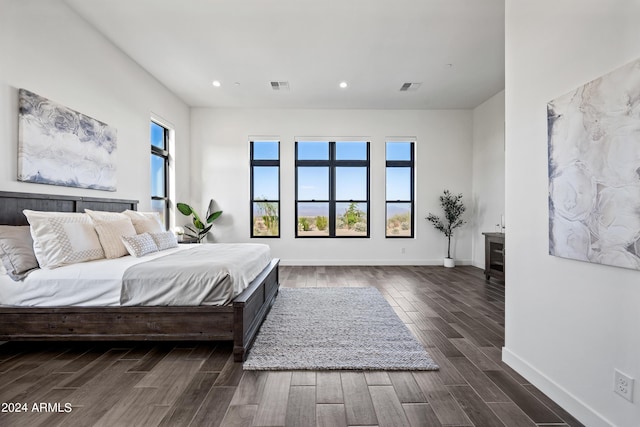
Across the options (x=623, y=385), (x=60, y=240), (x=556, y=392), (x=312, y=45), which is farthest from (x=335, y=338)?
(x=312, y=45)

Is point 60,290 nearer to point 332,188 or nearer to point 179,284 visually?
point 179,284

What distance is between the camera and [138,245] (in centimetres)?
305

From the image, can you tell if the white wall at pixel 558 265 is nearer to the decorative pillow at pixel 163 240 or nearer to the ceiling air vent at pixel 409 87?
the ceiling air vent at pixel 409 87

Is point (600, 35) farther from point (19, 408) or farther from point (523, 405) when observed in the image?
point (19, 408)

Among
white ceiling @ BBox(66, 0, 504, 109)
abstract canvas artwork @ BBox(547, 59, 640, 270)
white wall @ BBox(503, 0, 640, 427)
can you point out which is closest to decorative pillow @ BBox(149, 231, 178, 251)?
white ceiling @ BBox(66, 0, 504, 109)

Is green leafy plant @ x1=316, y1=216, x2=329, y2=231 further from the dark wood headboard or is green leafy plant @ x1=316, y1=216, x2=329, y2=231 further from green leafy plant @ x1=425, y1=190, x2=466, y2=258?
the dark wood headboard

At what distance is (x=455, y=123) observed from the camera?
6414 mm

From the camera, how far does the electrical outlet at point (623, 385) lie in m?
1.40

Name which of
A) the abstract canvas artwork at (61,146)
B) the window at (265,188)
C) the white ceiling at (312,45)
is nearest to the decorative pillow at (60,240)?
the abstract canvas artwork at (61,146)

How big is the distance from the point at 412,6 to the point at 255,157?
162 inches

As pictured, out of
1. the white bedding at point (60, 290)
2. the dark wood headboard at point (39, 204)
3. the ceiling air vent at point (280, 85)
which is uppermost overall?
the ceiling air vent at point (280, 85)

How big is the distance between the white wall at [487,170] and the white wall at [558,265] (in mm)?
3683

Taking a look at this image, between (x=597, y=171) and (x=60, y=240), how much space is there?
11.9ft

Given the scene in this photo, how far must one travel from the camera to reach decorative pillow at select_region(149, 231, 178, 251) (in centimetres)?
348
